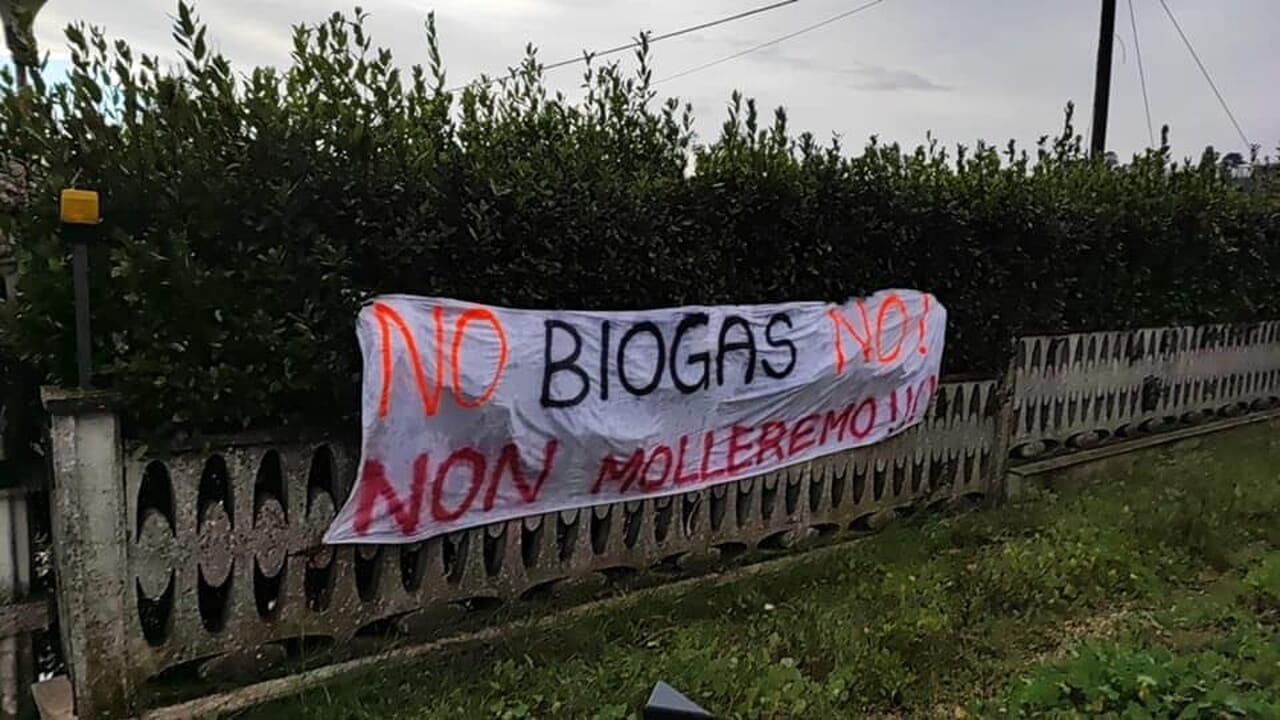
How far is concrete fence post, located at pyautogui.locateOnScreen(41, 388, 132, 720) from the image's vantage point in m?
2.75

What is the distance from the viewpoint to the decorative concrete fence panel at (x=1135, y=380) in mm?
6191

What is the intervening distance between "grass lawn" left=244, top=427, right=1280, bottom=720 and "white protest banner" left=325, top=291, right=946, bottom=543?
580 mm

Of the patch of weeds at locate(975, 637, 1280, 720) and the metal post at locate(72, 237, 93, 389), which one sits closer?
the metal post at locate(72, 237, 93, 389)

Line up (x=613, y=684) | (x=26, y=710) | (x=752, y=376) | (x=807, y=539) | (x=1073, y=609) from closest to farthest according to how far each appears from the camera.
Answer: (x=26, y=710) < (x=613, y=684) < (x=1073, y=609) < (x=752, y=376) < (x=807, y=539)

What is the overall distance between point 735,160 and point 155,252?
265 centimetres

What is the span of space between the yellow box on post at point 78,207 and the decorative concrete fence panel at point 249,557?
22.0 inches

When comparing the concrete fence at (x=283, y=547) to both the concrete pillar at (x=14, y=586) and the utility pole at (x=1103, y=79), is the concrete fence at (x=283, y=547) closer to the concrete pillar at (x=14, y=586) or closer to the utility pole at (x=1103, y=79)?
the concrete pillar at (x=14, y=586)

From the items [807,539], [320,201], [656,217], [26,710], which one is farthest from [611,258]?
[26,710]

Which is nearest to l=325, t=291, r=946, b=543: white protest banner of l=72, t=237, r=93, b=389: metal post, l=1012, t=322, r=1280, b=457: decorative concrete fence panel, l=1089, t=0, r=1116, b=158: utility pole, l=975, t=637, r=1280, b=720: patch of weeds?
l=72, t=237, r=93, b=389: metal post

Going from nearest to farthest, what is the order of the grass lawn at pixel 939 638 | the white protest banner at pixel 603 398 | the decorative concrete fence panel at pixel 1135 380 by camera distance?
the grass lawn at pixel 939 638
the white protest banner at pixel 603 398
the decorative concrete fence panel at pixel 1135 380

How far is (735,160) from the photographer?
171 inches

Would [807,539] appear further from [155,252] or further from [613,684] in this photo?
[155,252]

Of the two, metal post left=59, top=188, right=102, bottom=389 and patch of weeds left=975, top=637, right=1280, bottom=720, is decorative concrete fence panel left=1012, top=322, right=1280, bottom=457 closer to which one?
patch of weeds left=975, top=637, right=1280, bottom=720

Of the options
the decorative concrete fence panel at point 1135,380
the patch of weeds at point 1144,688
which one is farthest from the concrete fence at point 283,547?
the patch of weeds at point 1144,688
